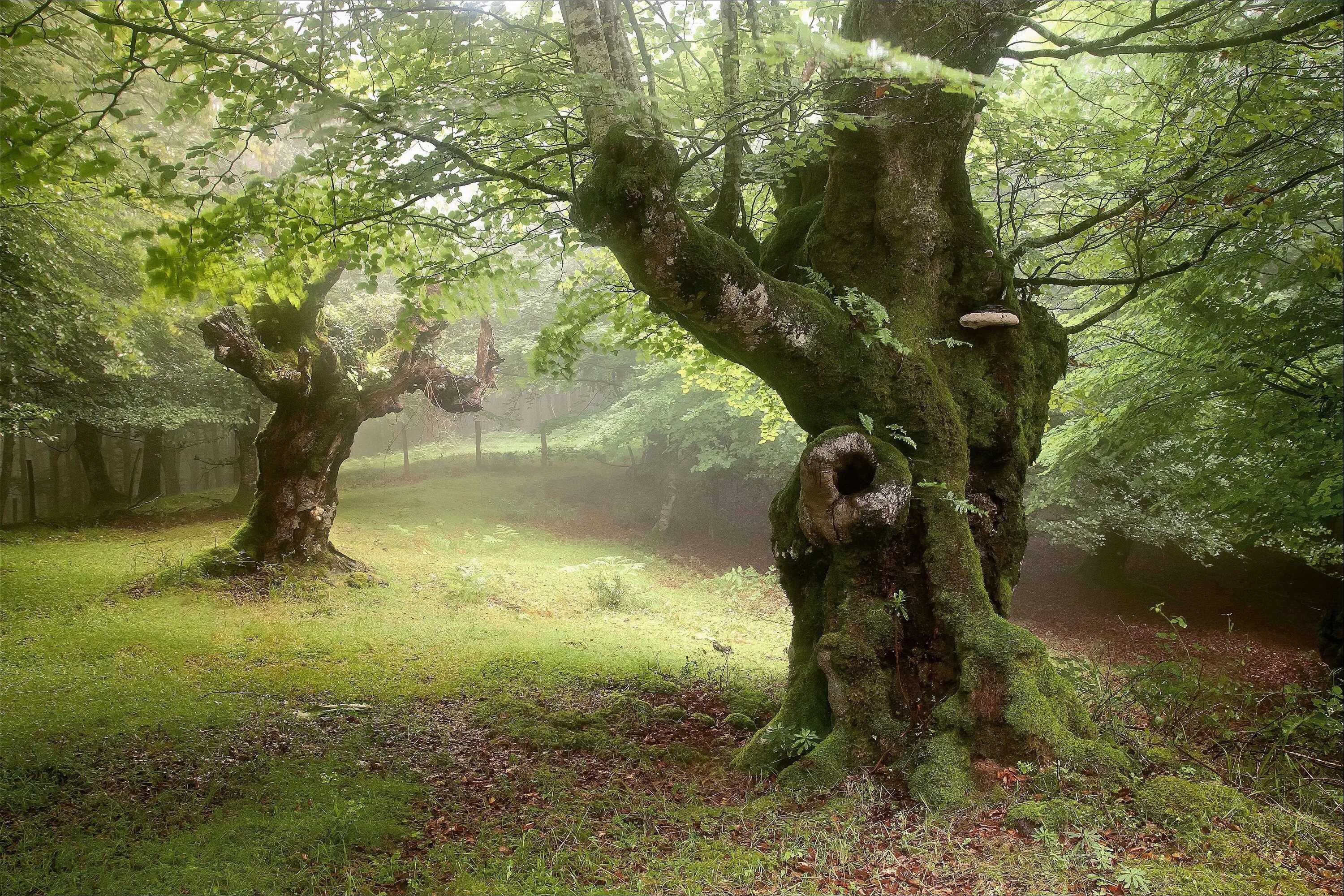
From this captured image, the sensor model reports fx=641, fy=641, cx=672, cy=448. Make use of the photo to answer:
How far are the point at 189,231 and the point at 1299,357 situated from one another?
8092 mm

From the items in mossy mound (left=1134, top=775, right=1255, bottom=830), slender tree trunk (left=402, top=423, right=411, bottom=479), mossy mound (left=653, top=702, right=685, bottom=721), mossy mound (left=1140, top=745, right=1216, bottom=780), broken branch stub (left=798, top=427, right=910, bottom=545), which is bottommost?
mossy mound (left=653, top=702, right=685, bottom=721)

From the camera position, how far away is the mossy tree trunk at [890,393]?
3762mm

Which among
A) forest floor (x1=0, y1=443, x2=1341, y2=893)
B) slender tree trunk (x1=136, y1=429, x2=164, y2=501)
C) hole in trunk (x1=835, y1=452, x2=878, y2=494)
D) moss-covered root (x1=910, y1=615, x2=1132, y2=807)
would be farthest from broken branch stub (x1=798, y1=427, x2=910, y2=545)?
slender tree trunk (x1=136, y1=429, x2=164, y2=501)

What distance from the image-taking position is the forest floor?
2.80 meters

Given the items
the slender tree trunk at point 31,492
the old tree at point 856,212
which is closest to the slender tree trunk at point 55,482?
the slender tree trunk at point 31,492

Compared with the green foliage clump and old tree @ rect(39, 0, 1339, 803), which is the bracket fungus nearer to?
old tree @ rect(39, 0, 1339, 803)

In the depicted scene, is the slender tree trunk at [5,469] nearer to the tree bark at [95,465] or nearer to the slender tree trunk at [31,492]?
the slender tree trunk at [31,492]

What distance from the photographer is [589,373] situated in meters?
26.3

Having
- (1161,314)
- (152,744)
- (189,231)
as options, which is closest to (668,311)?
(189,231)

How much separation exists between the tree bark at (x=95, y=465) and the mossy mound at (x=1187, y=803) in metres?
20.3

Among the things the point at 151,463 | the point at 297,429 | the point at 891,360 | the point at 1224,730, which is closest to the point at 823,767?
the point at 891,360

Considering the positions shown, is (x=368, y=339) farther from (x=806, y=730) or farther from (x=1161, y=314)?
(x=1161, y=314)

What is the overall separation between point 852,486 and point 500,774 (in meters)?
3.00

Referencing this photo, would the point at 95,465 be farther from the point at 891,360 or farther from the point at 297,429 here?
the point at 891,360
